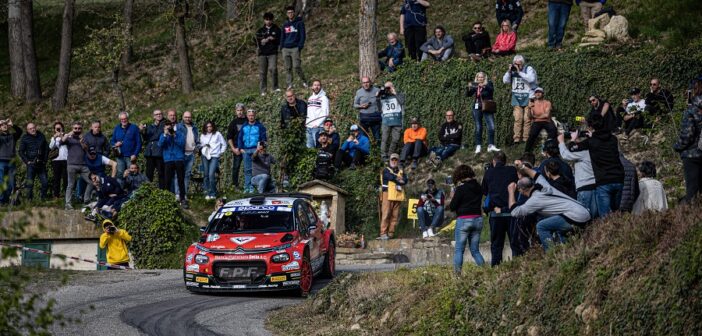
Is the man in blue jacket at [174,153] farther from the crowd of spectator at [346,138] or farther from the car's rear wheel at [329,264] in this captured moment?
the car's rear wheel at [329,264]

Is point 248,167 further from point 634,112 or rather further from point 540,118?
point 634,112

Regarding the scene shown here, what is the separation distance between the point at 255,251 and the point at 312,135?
1031cm

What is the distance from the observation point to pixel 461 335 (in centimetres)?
1241

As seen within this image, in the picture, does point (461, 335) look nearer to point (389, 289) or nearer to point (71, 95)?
point (389, 289)

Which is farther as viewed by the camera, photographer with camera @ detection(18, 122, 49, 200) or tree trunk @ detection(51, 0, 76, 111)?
tree trunk @ detection(51, 0, 76, 111)

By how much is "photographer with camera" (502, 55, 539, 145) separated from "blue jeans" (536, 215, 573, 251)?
11.8m

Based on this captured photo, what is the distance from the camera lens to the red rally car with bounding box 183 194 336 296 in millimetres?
17484

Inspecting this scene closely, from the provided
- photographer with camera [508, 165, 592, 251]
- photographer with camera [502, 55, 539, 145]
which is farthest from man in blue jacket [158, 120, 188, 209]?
photographer with camera [508, 165, 592, 251]

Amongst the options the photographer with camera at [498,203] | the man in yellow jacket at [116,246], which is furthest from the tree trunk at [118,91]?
the photographer with camera at [498,203]

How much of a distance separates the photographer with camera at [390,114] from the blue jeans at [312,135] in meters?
1.61

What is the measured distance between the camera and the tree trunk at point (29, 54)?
40531mm

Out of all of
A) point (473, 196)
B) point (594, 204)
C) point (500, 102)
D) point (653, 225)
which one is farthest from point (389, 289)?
point (500, 102)

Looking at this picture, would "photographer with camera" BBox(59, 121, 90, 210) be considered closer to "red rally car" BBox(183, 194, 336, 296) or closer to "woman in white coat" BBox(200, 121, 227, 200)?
"woman in white coat" BBox(200, 121, 227, 200)

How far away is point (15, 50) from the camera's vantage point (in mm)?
40844
